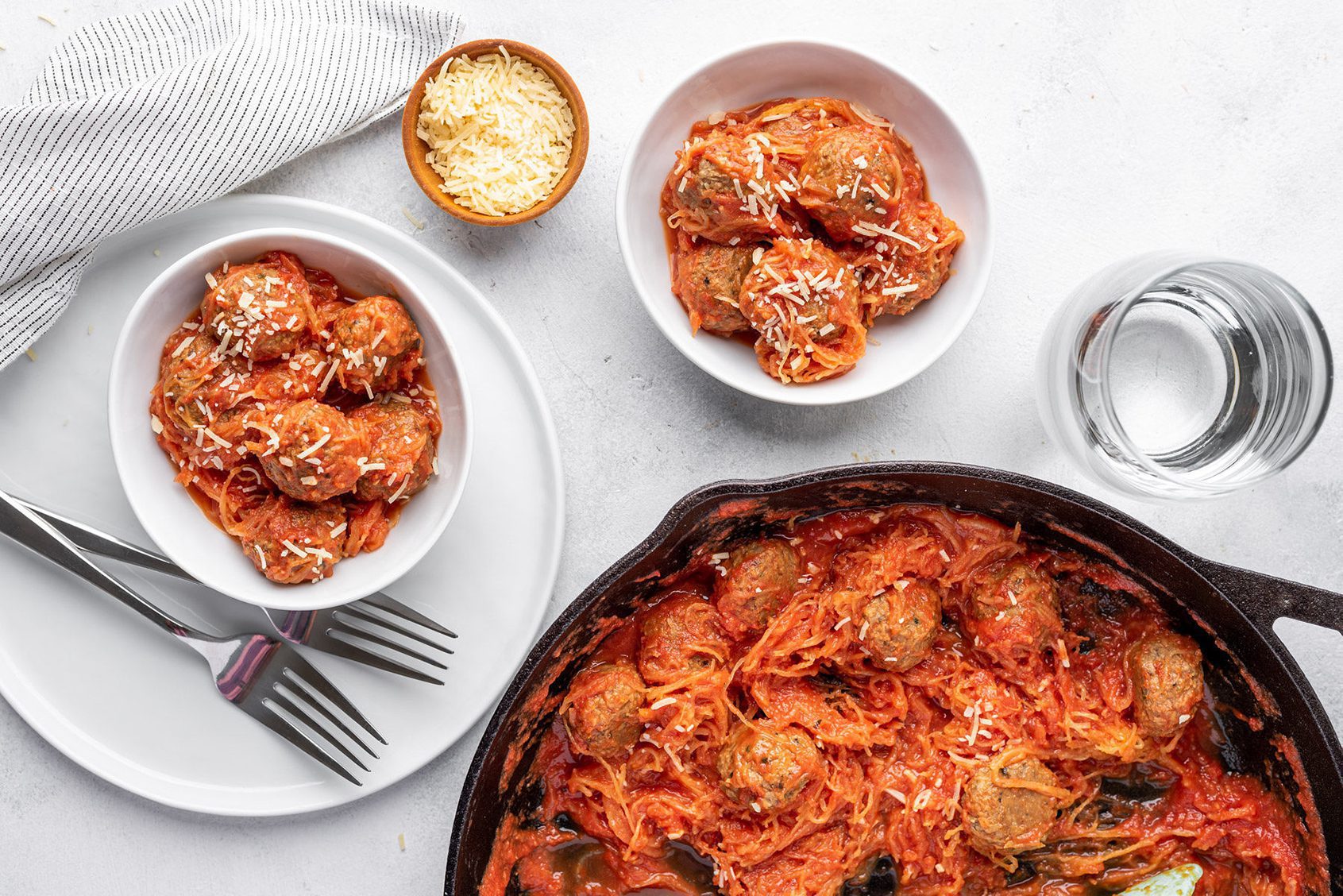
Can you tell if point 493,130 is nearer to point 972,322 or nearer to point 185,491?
point 185,491

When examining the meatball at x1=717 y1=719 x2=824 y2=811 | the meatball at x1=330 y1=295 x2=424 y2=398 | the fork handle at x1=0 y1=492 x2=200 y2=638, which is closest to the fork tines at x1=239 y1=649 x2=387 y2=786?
the fork handle at x1=0 y1=492 x2=200 y2=638

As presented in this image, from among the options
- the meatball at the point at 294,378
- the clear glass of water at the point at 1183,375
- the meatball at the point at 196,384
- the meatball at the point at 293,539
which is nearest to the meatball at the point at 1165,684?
the clear glass of water at the point at 1183,375

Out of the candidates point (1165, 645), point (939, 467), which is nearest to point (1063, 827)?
point (1165, 645)

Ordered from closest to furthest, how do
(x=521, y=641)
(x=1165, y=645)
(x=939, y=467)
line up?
(x=939, y=467) < (x=1165, y=645) < (x=521, y=641)

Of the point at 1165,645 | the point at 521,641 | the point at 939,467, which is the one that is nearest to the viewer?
the point at 939,467

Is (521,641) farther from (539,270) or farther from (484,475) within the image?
(539,270)

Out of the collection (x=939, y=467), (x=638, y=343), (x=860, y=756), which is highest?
(x=939, y=467)

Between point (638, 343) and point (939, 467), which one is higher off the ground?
point (939, 467)
